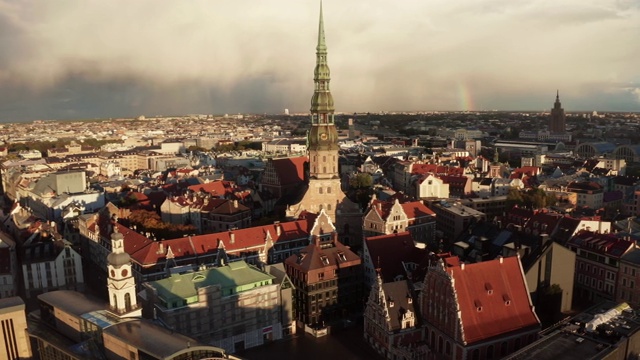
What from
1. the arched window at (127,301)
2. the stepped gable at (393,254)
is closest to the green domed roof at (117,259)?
the arched window at (127,301)

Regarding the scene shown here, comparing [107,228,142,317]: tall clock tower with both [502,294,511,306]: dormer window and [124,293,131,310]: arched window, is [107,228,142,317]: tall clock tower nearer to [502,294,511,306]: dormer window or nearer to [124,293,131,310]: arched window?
[124,293,131,310]: arched window

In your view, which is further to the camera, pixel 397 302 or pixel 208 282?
pixel 208 282

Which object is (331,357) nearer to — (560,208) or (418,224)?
(418,224)

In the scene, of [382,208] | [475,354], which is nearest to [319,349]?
[475,354]

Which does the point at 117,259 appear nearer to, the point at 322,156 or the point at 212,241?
the point at 212,241

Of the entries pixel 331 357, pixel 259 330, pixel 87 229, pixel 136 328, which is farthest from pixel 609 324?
pixel 87 229

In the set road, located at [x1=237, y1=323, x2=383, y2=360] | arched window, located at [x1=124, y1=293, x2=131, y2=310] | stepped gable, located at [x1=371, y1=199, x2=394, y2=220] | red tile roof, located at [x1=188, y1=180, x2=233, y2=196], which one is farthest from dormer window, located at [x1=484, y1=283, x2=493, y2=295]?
red tile roof, located at [x1=188, y1=180, x2=233, y2=196]
